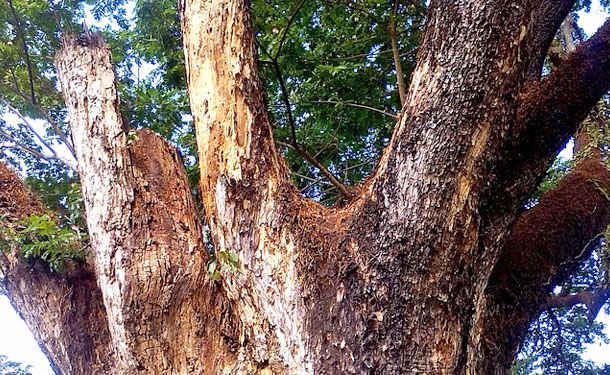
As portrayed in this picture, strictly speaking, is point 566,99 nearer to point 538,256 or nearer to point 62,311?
point 538,256

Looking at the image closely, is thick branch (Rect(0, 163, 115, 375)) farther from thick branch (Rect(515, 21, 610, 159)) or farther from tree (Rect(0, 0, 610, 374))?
thick branch (Rect(515, 21, 610, 159))

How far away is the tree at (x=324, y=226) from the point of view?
6.02ft

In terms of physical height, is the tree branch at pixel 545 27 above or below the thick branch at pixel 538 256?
above

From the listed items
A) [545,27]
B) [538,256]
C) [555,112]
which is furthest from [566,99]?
[538,256]

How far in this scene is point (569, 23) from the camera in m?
4.69

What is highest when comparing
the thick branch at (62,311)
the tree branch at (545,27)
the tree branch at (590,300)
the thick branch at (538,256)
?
the tree branch at (545,27)

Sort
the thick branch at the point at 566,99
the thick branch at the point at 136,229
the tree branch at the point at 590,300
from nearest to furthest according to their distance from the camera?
the thick branch at the point at 136,229 < the thick branch at the point at 566,99 < the tree branch at the point at 590,300

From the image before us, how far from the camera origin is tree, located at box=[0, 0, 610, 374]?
6.02 ft

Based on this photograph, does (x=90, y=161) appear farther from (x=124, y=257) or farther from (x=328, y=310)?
(x=328, y=310)

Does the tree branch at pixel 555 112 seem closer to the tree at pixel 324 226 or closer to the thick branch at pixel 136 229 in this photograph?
the tree at pixel 324 226

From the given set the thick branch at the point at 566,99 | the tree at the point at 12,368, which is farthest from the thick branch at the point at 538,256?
the tree at the point at 12,368

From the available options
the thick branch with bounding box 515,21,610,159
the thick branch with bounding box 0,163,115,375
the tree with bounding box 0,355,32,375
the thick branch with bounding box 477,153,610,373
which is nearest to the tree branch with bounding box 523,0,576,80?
the thick branch with bounding box 515,21,610,159

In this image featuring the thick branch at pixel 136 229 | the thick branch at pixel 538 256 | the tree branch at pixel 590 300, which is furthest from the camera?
the tree branch at pixel 590 300

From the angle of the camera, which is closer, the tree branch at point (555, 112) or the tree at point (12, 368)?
the tree branch at point (555, 112)
